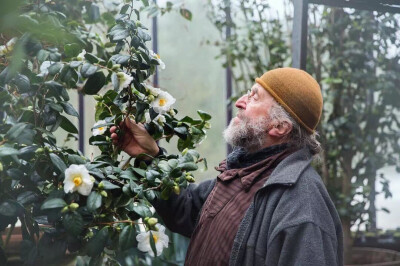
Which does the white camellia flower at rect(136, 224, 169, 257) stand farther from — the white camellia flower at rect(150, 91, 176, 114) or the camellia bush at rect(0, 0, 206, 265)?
the white camellia flower at rect(150, 91, 176, 114)

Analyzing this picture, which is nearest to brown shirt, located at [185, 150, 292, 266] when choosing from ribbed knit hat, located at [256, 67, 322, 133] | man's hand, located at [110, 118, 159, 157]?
ribbed knit hat, located at [256, 67, 322, 133]

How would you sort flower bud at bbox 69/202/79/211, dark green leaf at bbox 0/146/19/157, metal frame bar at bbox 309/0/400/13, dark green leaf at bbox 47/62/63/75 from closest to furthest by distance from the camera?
dark green leaf at bbox 0/146/19/157, flower bud at bbox 69/202/79/211, dark green leaf at bbox 47/62/63/75, metal frame bar at bbox 309/0/400/13

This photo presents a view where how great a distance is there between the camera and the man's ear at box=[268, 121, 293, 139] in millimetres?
1918

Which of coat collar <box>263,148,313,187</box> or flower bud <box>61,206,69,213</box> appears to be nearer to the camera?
flower bud <box>61,206,69,213</box>

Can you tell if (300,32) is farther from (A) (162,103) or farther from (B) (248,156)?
(A) (162,103)

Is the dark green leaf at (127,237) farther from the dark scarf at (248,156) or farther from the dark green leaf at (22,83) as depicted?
the dark scarf at (248,156)

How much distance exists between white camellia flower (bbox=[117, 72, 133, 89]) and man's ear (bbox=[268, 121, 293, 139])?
1.70ft

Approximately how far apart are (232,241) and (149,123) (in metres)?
0.44

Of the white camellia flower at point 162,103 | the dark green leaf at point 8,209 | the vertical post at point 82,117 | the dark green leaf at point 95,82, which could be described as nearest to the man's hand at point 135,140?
the white camellia flower at point 162,103

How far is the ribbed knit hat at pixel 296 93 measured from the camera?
190cm

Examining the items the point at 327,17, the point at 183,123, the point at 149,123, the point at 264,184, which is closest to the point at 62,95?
the point at 149,123

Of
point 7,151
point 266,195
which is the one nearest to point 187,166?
point 266,195

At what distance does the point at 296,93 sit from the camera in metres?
1.90

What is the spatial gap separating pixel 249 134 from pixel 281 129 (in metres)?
0.10
